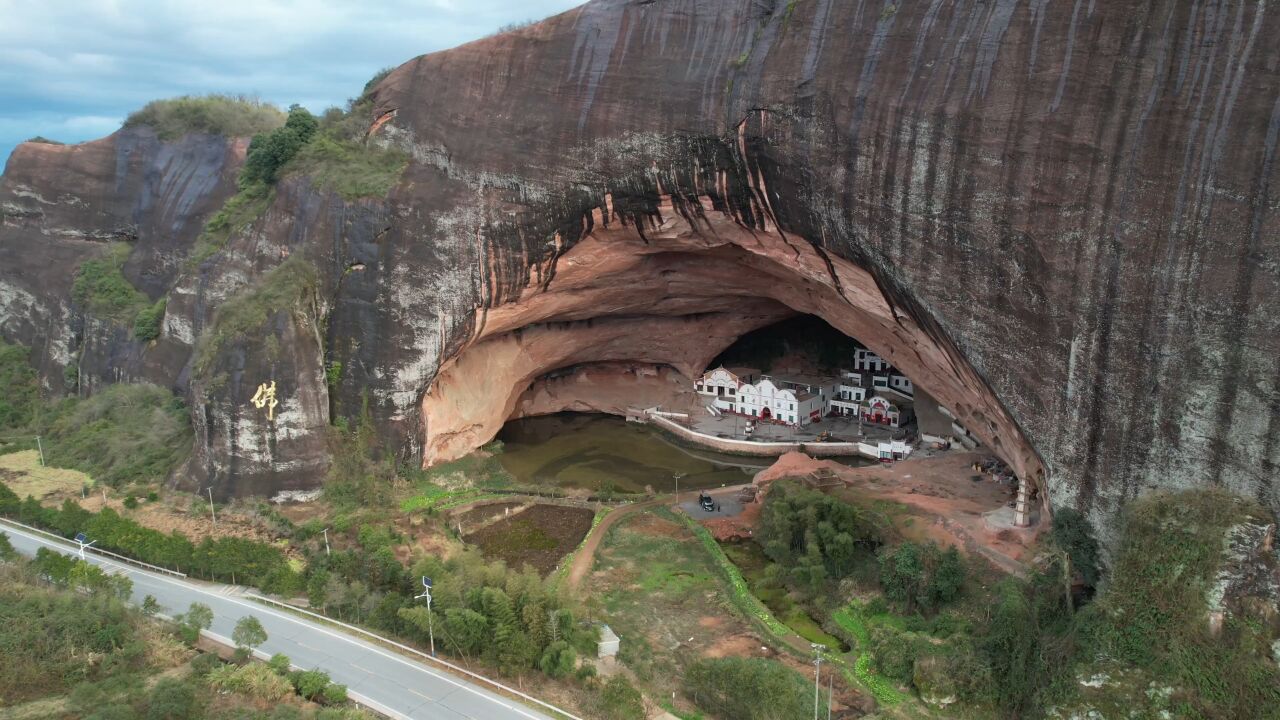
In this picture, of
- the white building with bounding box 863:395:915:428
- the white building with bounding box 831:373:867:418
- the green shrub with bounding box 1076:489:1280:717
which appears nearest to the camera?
the green shrub with bounding box 1076:489:1280:717

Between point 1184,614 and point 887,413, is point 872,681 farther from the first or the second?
point 887,413

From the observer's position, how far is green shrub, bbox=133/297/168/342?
26.8 m

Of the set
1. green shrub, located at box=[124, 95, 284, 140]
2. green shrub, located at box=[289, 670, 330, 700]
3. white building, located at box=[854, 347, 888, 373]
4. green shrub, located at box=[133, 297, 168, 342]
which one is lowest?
green shrub, located at box=[289, 670, 330, 700]

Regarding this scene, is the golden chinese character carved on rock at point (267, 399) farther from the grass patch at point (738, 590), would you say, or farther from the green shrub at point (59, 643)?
the grass patch at point (738, 590)

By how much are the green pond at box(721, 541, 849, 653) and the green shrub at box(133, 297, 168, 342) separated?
18.9 meters

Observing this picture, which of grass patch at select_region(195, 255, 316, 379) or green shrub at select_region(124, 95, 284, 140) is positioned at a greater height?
green shrub at select_region(124, 95, 284, 140)

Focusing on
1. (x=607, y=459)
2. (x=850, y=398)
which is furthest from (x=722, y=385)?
(x=607, y=459)

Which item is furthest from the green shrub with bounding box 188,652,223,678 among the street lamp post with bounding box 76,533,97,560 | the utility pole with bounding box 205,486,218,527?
the utility pole with bounding box 205,486,218,527

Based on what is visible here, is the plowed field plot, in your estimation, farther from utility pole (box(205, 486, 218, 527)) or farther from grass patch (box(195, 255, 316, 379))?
grass patch (box(195, 255, 316, 379))

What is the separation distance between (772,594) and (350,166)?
613 inches

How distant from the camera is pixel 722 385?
1203 inches

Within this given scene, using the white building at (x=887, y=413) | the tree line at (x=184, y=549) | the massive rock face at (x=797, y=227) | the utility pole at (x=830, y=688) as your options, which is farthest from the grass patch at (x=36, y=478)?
the white building at (x=887, y=413)

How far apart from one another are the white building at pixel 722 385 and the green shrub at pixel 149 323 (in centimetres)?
1768

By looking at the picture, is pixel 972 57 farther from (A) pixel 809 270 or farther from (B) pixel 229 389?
(B) pixel 229 389
